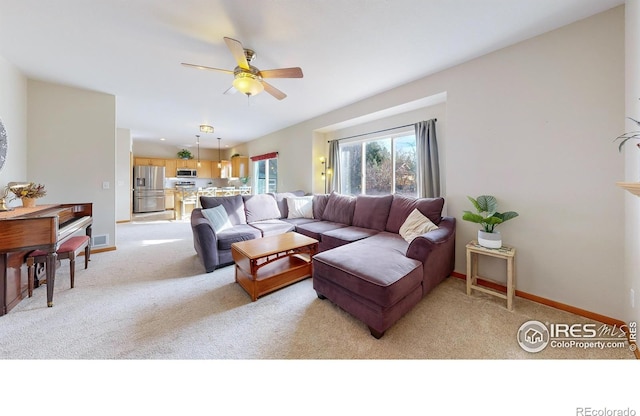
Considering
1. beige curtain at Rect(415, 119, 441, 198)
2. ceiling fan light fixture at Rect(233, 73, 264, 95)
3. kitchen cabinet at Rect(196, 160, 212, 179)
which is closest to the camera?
ceiling fan light fixture at Rect(233, 73, 264, 95)

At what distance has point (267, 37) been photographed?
6.88ft

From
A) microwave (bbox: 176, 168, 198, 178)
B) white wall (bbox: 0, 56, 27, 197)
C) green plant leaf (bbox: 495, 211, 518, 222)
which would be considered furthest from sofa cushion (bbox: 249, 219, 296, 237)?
microwave (bbox: 176, 168, 198, 178)

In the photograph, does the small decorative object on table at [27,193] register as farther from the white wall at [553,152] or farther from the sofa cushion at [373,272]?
the white wall at [553,152]

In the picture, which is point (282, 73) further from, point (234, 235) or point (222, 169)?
point (222, 169)

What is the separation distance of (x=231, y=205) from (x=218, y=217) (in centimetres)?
48

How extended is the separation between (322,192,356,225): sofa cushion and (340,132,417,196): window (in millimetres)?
717

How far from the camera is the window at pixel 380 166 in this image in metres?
3.67

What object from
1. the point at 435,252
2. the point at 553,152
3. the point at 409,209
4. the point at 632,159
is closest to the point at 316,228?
the point at 409,209

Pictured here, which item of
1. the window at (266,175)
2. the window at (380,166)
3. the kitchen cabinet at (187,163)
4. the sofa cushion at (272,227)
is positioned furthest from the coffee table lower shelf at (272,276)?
the kitchen cabinet at (187,163)

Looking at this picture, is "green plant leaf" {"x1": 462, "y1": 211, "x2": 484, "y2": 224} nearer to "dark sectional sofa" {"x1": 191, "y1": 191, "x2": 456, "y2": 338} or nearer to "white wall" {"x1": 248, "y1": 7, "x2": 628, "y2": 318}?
"dark sectional sofa" {"x1": 191, "y1": 191, "x2": 456, "y2": 338}

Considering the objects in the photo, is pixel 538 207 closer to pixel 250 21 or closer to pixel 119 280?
pixel 250 21

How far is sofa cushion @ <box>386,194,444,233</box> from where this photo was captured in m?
2.69

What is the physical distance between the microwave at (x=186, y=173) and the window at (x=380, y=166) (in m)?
6.52
